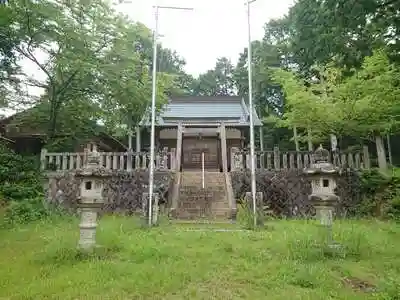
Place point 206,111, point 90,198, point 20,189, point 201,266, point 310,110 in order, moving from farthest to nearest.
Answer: point 206,111, point 310,110, point 20,189, point 90,198, point 201,266

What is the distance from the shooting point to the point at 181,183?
47.2ft

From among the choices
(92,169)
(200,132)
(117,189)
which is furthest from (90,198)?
(200,132)

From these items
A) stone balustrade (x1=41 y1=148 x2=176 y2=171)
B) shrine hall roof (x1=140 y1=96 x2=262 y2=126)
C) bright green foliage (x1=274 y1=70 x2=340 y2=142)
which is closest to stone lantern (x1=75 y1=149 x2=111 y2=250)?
stone balustrade (x1=41 y1=148 x2=176 y2=171)

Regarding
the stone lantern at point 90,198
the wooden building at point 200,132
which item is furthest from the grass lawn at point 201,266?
the wooden building at point 200,132

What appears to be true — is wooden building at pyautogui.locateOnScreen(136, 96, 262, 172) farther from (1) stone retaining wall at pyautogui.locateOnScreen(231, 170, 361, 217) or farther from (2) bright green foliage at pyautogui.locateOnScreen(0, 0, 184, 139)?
(1) stone retaining wall at pyautogui.locateOnScreen(231, 170, 361, 217)

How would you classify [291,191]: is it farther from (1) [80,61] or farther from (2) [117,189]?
(1) [80,61]

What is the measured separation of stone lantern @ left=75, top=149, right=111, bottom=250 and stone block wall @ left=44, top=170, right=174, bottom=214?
227 inches

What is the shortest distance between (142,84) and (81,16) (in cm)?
327

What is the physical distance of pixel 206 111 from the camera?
2488cm

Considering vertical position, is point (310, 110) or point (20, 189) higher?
point (310, 110)

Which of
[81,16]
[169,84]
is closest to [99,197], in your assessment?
[81,16]

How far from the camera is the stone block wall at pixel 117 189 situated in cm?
1321

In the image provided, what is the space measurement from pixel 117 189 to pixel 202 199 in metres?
2.95

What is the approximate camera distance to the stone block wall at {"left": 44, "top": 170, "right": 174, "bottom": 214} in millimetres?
13211
